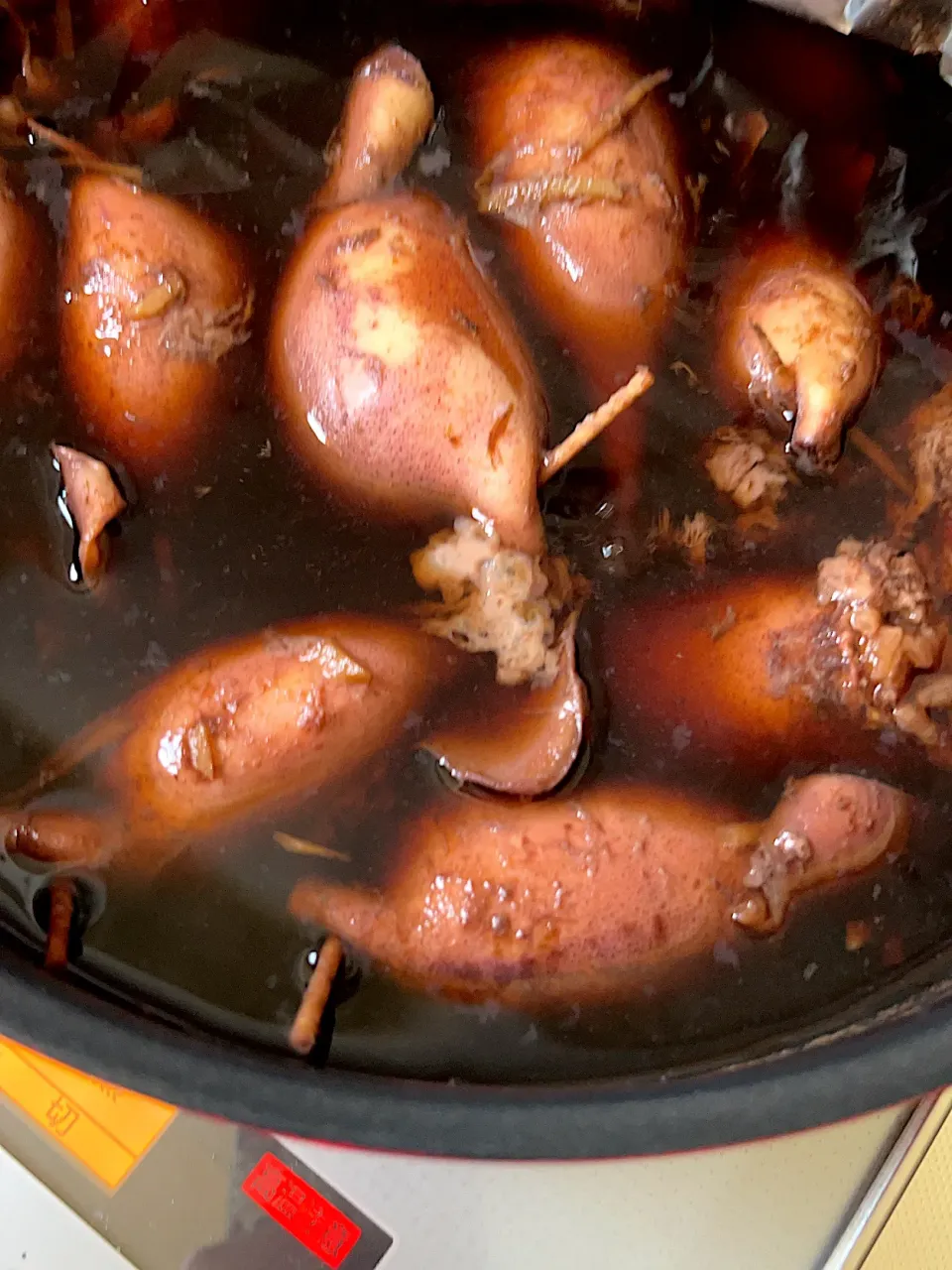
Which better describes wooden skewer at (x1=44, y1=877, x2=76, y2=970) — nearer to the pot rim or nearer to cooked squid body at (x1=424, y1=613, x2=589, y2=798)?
the pot rim

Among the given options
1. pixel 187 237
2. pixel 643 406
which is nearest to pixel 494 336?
pixel 643 406

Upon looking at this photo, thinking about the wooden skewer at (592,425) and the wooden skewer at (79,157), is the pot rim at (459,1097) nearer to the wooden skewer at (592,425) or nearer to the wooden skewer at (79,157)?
the wooden skewer at (592,425)

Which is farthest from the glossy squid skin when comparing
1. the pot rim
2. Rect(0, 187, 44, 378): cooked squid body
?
Rect(0, 187, 44, 378): cooked squid body

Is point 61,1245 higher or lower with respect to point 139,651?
lower

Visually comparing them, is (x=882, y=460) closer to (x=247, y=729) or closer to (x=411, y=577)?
(x=411, y=577)

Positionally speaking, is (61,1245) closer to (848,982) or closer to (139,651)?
(139,651)

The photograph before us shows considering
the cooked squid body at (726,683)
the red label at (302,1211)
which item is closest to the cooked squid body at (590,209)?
the cooked squid body at (726,683)
